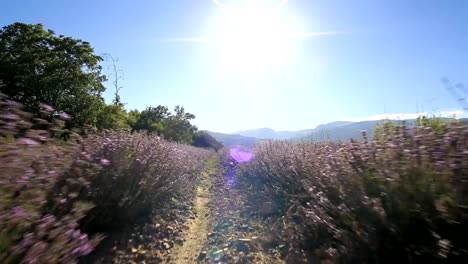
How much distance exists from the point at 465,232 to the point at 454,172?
0.46 meters

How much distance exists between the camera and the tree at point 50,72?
26922mm

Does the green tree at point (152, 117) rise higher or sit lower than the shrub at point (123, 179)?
higher

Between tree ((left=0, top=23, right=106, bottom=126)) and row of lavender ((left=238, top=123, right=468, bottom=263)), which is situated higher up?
tree ((left=0, top=23, right=106, bottom=126))

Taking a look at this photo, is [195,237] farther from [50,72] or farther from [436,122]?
[50,72]

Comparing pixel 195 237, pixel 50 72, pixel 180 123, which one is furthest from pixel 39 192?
pixel 180 123

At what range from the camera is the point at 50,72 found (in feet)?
94.0

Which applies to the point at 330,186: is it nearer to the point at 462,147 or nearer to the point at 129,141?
the point at 462,147

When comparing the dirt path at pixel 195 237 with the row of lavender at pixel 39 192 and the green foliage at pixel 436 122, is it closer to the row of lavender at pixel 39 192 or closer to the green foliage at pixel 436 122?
the row of lavender at pixel 39 192

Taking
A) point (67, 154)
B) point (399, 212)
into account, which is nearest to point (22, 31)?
point (67, 154)

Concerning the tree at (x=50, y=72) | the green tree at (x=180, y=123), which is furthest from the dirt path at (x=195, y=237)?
the green tree at (x=180, y=123)

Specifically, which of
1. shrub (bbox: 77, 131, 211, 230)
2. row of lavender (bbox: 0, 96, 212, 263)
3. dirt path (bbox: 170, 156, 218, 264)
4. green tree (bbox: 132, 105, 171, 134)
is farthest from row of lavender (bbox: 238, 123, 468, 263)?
green tree (bbox: 132, 105, 171, 134)

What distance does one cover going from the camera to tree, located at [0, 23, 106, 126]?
26922 millimetres

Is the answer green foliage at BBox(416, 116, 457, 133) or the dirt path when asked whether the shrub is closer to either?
the dirt path

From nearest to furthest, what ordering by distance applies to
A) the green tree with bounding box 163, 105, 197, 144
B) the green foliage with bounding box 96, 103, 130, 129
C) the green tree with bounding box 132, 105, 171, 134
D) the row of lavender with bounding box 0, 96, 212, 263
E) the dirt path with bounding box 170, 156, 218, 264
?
the row of lavender with bounding box 0, 96, 212, 263 < the dirt path with bounding box 170, 156, 218, 264 < the green foliage with bounding box 96, 103, 130, 129 < the green tree with bounding box 132, 105, 171, 134 < the green tree with bounding box 163, 105, 197, 144
